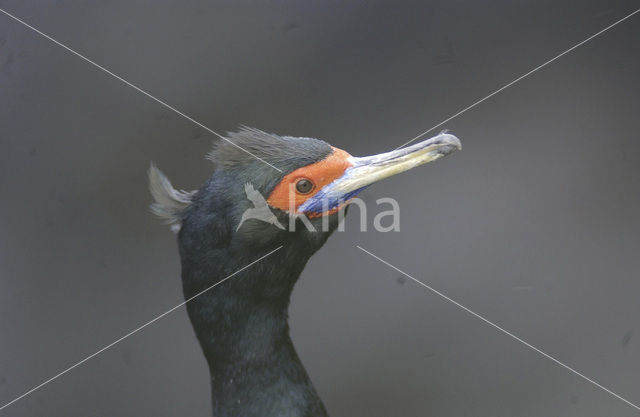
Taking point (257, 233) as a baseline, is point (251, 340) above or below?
below

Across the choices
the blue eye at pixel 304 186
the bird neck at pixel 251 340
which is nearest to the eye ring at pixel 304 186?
the blue eye at pixel 304 186

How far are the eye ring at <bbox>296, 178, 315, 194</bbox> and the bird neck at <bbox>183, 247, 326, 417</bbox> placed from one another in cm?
19

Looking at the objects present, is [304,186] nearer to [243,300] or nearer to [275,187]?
[275,187]

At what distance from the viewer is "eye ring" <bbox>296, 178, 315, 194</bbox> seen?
5.53ft

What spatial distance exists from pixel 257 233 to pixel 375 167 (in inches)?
12.7

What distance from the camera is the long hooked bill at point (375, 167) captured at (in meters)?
1.64

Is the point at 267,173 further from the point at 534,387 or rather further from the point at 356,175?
the point at 534,387

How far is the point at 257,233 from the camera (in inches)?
66.4

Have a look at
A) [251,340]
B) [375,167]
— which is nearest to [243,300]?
[251,340]

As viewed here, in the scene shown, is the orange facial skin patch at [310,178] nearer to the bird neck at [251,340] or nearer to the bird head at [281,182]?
the bird head at [281,182]

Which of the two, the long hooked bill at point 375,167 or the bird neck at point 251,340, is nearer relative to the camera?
the long hooked bill at point 375,167

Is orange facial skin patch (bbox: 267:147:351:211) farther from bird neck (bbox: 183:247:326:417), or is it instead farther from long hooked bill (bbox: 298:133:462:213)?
bird neck (bbox: 183:247:326:417)

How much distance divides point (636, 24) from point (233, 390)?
5.50 feet

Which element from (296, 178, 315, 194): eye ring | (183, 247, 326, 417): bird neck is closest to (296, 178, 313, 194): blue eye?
(296, 178, 315, 194): eye ring
